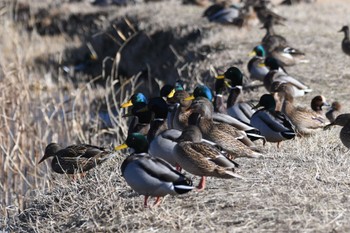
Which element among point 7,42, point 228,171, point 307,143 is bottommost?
point 7,42

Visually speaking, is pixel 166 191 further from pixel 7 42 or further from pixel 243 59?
pixel 7 42

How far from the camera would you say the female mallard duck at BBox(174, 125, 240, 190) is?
6.88 meters

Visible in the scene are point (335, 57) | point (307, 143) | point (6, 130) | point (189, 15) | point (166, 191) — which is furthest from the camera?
point (189, 15)

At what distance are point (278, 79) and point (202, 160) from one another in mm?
5361

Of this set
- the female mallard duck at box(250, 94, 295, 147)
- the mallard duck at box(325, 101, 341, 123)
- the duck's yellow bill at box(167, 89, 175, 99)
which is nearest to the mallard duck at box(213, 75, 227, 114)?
the duck's yellow bill at box(167, 89, 175, 99)

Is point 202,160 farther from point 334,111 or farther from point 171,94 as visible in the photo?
point 334,111

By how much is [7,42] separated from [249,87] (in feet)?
25.5

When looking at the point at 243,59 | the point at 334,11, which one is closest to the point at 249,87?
the point at 243,59

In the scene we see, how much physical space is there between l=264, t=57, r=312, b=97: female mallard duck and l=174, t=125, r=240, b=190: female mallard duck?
406cm

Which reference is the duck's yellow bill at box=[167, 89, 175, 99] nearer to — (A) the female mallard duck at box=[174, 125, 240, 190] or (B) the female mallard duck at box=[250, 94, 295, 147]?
(B) the female mallard duck at box=[250, 94, 295, 147]

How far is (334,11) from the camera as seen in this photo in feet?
63.5

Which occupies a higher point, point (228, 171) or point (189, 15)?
point (228, 171)

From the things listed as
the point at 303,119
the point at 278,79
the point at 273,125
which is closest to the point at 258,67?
the point at 278,79

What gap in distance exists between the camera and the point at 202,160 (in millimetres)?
6926
